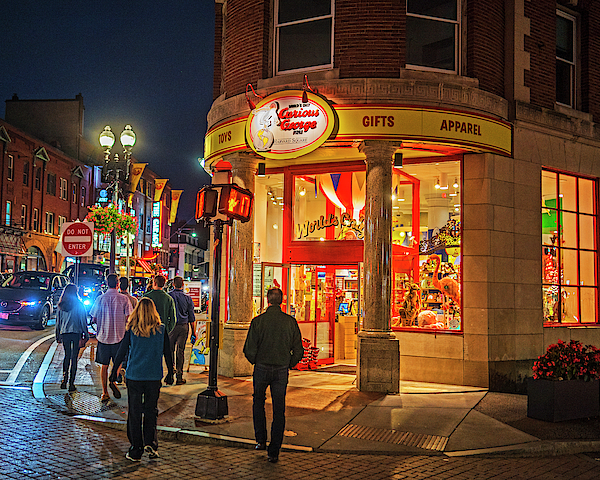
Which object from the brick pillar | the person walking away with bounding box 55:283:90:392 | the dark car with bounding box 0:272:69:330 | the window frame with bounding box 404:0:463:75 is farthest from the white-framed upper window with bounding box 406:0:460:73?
the dark car with bounding box 0:272:69:330

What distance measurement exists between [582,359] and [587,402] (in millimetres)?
656

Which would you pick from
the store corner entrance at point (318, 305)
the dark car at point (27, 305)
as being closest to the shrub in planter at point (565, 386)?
the store corner entrance at point (318, 305)

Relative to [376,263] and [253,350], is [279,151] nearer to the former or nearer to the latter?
[376,263]

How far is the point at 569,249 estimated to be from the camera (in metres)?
14.0

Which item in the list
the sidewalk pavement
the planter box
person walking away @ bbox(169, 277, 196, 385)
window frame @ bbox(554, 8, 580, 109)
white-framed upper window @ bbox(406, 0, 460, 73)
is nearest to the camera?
the sidewalk pavement

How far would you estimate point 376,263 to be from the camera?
1165 centimetres

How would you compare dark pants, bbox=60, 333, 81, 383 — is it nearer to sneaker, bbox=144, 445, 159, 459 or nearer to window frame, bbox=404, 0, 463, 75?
sneaker, bbox=144, 445, 159, 459

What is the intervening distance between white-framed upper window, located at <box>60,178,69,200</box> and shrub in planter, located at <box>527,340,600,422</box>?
163ft

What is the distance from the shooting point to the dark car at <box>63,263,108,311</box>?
24.1 metres

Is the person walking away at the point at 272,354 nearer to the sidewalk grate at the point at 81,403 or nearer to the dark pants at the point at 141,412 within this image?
the dark pants at the point at 141,412

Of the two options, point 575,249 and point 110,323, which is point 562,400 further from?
point 110,323

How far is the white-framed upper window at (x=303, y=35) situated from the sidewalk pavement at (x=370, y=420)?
663 centimetres

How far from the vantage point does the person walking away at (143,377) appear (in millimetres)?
6953

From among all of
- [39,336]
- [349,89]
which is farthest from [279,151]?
[39,336]
